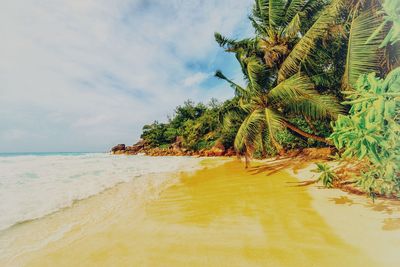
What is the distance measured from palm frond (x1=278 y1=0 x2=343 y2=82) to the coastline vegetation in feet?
→ 0.09

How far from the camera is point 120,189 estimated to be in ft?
21.7

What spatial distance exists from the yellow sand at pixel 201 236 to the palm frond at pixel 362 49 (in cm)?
352

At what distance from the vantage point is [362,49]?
5594mm

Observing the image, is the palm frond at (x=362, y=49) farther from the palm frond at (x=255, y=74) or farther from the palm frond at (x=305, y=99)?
the palm frond at (x=255, y=74)

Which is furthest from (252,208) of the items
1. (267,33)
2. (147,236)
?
(267,33)

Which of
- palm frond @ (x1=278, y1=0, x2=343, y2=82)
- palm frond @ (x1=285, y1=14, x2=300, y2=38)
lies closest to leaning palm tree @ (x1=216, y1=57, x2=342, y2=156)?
palm frond @ (x1=278, y1=0, x2=343, y2=82)

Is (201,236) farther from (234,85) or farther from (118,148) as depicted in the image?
(118,148)

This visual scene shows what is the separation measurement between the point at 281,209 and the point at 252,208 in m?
0.48

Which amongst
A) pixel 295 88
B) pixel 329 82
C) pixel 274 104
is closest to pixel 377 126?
pixel 295 88

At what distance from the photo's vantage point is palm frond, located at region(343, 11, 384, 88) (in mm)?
5461

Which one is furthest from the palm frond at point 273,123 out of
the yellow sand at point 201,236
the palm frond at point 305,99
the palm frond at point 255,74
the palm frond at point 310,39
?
the yellow sand at point 201,236

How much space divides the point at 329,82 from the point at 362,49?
2997 millimetres

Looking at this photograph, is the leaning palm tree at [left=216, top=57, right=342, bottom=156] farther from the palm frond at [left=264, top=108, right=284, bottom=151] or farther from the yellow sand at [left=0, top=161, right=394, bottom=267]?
the yellow sand at [left=0, top=161, right=394, bottom=267]

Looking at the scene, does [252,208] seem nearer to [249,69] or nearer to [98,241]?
[98,241]
